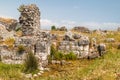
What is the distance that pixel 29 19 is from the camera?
2609 cm

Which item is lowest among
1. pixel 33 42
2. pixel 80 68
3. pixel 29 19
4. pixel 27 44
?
pixel 80 68

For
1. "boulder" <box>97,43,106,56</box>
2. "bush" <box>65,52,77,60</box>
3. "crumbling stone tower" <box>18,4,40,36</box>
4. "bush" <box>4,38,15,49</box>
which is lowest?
"bush" <box>65,52,77,60</box>

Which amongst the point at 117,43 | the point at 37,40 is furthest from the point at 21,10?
the point at 117,43

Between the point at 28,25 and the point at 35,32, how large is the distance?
867 millimetres

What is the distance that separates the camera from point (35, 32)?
26.3 m

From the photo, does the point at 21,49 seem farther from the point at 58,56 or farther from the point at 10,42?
the point at 58,56

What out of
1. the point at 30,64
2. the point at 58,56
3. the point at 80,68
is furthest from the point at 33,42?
the point at 80,68

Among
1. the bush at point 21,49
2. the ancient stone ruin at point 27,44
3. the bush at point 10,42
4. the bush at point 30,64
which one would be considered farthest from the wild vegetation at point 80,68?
the bush at point 10,42

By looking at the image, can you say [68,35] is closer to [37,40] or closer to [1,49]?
[37,40]

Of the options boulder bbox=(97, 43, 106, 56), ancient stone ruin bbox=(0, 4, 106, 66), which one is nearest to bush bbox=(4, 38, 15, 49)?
ancient stone ruin bbox=(0, 4, 106, 66)

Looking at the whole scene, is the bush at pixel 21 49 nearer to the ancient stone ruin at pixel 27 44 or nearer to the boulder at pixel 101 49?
the ancient stone ruin at pixel 27 44

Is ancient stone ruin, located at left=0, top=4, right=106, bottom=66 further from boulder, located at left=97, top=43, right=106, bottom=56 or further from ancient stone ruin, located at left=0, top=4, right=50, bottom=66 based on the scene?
boulder, located at left=97, top=43, right=106, bottom=56

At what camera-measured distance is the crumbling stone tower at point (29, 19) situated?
85.5ft

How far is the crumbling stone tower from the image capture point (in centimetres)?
2606
